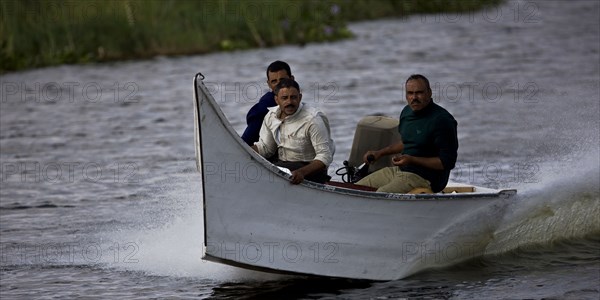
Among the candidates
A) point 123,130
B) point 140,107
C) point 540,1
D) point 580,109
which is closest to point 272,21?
point 140,107

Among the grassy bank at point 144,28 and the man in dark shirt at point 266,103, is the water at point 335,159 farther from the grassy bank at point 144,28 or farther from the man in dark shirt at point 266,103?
the man in dark shirt at point 266,103

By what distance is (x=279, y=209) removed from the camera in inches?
390

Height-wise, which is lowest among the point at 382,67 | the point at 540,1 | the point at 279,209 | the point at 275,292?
the point at 275,292

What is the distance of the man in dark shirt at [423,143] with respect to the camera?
10.2 m

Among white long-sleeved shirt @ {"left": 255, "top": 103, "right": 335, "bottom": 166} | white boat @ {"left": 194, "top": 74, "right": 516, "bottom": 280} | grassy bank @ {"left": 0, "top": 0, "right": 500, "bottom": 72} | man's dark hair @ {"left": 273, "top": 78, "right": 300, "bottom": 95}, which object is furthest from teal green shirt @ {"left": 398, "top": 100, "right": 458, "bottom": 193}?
grassy bank @ {"left": 0, "top": 0, "right": 500, "bottom": 72}

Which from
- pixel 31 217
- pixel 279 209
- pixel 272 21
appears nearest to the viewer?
pixel 279 209

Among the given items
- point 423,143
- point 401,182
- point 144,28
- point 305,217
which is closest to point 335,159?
point 401,182

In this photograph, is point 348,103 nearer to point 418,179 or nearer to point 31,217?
point 31,217

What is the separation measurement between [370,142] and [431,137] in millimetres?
1278

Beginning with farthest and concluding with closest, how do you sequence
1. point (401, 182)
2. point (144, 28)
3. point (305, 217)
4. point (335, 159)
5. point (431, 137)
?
point (144, 28), point (335, 159), point (401, 182), point (431, 137), point (305, 217)

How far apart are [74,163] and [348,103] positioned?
643 cm

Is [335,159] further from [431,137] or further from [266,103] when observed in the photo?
[431,137]

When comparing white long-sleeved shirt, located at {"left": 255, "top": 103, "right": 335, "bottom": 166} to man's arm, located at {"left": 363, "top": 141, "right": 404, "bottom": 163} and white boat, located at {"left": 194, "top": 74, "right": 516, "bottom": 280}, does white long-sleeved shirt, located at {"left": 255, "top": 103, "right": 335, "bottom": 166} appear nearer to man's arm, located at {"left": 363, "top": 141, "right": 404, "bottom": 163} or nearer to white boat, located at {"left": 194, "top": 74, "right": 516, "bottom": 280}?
white boat, located at {"left": 194, "top": 74, "right": 516, "bottom": 280}

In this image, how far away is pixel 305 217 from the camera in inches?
393
